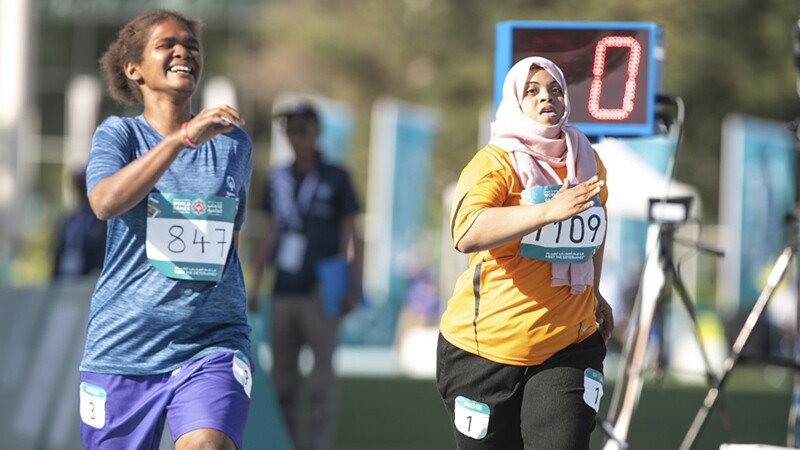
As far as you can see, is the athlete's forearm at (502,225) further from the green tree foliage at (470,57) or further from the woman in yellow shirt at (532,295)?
the green tree foliage at (470,57)

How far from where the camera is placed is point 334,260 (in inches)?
388

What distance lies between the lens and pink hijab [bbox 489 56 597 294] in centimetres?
534

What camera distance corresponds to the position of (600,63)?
7023mm

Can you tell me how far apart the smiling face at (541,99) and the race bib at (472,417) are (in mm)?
1059

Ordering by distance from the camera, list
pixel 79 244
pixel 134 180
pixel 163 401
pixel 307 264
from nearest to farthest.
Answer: pixel 134 180
pixel 163 401
pixel 307 264
pixel 79 244

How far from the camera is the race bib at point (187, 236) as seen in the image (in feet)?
17.2

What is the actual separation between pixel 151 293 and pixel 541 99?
5.06 ft

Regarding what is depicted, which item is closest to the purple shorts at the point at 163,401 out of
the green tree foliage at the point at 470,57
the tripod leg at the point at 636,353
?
the tripod leg at the point at 636,353

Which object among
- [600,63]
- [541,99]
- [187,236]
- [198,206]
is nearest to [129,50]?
[198,206]

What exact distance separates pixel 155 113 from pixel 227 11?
44608mm

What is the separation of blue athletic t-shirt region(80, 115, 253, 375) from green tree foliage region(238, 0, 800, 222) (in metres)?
30.8

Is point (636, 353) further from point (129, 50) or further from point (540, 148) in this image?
point (129, 50)

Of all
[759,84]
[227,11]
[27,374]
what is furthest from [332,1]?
[27,374]

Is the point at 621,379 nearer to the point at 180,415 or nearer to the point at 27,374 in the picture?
the point at 180,415
